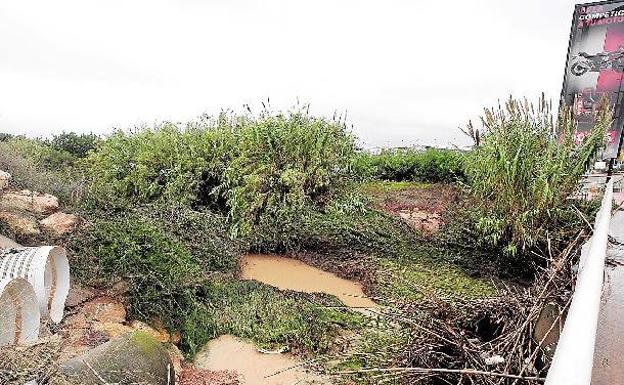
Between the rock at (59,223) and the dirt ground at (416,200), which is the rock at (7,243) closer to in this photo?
the rock at (59,223)

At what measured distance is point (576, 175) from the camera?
793cm

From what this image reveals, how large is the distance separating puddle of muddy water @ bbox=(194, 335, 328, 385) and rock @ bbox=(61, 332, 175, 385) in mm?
1263

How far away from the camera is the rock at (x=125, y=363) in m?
3.73

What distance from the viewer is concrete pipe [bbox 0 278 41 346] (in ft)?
12.4

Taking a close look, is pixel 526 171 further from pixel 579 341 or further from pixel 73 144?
pixel 73 144

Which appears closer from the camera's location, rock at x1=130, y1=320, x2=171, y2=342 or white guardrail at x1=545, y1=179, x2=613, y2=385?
white guardrail at x1=545, y1=179, x2=613, y2=385

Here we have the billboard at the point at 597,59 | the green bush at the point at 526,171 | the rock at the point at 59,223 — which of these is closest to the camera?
the rock at the point at 59,223

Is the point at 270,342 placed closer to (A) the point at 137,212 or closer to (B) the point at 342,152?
(A) the point at 137,212

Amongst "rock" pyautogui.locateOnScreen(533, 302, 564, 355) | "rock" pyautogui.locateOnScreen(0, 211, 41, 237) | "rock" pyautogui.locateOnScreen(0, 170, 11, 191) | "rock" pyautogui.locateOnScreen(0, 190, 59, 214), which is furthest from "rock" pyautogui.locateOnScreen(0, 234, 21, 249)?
"rock" pyautogui.locateOnScreen(533, 302, 564, 355)

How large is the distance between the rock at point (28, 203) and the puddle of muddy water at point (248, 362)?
3.01 m

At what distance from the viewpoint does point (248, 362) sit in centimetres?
577

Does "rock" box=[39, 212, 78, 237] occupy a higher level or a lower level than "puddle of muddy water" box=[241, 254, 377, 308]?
higher

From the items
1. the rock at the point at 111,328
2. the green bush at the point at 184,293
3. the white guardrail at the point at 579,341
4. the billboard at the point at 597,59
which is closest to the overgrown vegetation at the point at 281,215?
the green bush at the point at 184,293

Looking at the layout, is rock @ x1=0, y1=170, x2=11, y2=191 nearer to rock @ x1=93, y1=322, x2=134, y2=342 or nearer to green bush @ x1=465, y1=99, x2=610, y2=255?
rock @ x1=93, y1=322, x2=134, y2=342
